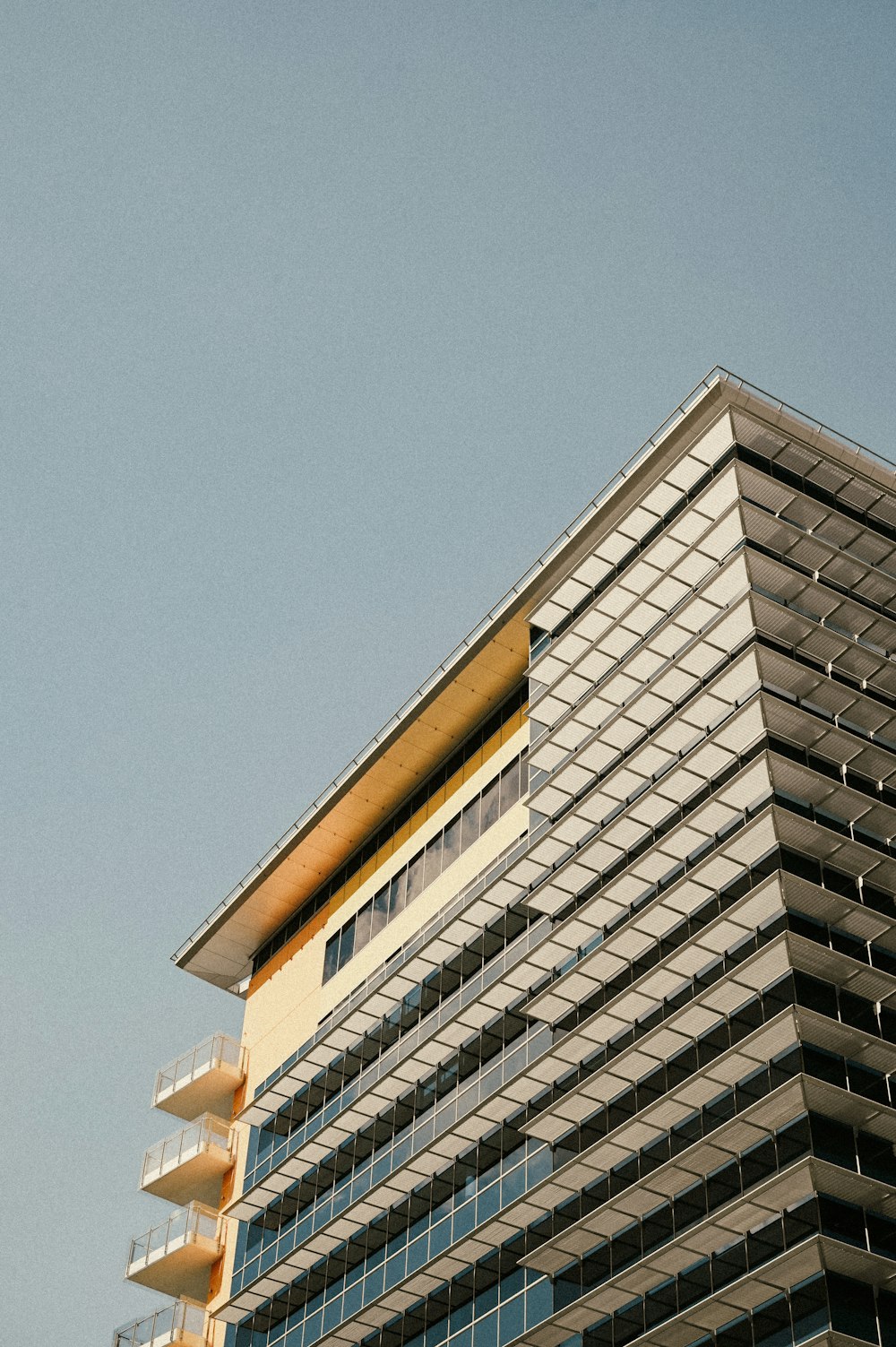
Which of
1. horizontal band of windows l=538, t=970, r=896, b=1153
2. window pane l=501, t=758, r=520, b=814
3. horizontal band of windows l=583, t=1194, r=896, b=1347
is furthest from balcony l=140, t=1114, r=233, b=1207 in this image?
horizontal band of windows l=583, t=1194, r=896, b=1347

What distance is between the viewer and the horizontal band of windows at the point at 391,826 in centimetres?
5231

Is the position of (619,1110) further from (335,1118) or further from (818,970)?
(335,1118)

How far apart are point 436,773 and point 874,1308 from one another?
80.7 feet

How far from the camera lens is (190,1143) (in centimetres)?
5600

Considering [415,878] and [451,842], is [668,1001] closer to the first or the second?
[451,842]

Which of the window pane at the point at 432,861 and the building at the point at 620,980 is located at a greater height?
the window pane at the point at 432,861

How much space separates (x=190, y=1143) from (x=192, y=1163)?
0.60 meters

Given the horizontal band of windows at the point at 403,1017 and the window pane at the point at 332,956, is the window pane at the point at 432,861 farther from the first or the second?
the window pane at the point at 332,956

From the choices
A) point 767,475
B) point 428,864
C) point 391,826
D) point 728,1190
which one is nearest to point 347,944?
point 391,826

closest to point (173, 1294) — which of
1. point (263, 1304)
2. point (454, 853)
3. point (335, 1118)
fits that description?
point (263, 1304)

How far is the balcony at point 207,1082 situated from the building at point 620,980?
1032 millimetres

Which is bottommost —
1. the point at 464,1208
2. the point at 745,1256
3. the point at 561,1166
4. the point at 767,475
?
the point at 745,1256

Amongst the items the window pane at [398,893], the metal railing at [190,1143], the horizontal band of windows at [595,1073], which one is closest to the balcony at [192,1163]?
the metal railing at [190,1143]

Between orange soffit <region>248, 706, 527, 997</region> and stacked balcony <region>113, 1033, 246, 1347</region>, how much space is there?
297cm
